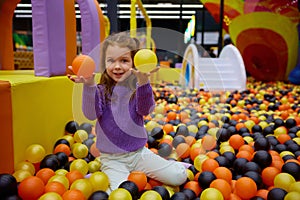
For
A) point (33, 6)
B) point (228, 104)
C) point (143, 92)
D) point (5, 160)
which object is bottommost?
point (228, 104)

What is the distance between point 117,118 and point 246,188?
24.5 inches

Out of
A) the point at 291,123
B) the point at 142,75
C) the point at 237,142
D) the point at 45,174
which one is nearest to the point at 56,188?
the point at 45,174

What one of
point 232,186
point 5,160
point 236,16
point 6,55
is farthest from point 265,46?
point 5,160

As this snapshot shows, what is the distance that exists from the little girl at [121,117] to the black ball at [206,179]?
7cm

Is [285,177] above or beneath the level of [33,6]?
beneath

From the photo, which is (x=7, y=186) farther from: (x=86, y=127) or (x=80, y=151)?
(x=86, y=127)

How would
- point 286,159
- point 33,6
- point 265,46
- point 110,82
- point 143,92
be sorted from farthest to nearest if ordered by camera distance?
point 265,46 → point 33,6 → point 286,159 → point 110,82 → point 143,92

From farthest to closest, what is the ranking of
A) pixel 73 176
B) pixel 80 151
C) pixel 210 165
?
pixel 80 151
pixel 210 165
pixel 73 176

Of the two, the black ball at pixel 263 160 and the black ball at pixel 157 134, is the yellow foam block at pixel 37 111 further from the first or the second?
the black ball at pixel 263 160

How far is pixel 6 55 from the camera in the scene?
Result: 2.70 meters

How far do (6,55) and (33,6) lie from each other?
980mm

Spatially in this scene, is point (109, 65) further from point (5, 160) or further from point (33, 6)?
point (33, 6)

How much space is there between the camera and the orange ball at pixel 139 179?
132 centimetres

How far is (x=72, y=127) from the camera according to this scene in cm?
209
